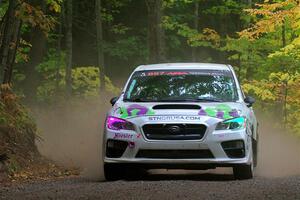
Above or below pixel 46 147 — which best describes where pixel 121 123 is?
above

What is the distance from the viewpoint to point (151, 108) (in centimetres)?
1025

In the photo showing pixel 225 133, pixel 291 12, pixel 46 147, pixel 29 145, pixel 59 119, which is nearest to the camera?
pixel 225 133

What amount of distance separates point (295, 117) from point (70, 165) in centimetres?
1084

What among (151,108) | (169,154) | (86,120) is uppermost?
(151,108)

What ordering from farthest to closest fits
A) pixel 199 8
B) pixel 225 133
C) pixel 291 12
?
pixel 199 8
pixel 291 12
pixel 225 133

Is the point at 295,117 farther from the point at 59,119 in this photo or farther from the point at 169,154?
the point at 169,154

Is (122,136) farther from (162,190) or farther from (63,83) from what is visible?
(63,83)

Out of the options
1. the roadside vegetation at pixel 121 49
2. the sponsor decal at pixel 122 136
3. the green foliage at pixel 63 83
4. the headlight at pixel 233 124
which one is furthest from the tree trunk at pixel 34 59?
the headlight at pixel 233 124

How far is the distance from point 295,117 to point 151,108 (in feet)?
46.0

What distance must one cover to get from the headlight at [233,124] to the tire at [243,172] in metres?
0.62

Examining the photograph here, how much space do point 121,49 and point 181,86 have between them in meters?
27.5

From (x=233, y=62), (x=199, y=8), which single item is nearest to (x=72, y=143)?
(x=233, y=62)

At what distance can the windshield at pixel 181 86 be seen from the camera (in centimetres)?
1102

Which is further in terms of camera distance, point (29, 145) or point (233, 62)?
point (233, 62)
